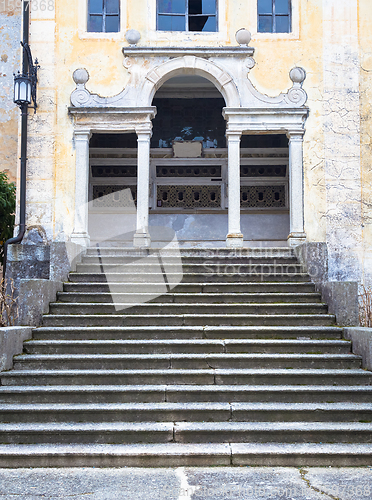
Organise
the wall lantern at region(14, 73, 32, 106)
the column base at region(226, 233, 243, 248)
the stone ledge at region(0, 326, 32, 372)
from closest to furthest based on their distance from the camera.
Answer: the stone ledge at region(0, 326, 32, 372) < the wall lantern at region(14, 73, 32, 106) < the column base at region(226, 233, 243, 248)

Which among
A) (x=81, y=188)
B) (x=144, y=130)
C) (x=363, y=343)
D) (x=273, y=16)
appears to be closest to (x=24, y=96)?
(x=81, y=188)

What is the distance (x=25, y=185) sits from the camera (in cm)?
952

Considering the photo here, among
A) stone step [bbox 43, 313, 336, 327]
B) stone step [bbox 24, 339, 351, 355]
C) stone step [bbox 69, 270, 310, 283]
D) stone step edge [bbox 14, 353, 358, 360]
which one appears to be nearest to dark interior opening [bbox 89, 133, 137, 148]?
stone step [bbox 69, 270, 310, 283]

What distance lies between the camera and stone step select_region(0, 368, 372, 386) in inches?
218

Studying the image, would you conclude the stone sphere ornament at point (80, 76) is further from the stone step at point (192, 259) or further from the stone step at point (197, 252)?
the stone step at point (192, 259)

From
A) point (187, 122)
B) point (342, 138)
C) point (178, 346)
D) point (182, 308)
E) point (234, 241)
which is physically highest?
point (187, 122)

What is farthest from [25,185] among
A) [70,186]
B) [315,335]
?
[315,335]

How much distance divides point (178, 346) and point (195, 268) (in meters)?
2.01

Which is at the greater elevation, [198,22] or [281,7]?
[281,7]

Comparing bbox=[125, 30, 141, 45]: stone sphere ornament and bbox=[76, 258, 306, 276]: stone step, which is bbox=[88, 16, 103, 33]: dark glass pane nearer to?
bbox=[125, 30, 141, 45]: stone sphere ornament

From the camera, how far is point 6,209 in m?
9.41

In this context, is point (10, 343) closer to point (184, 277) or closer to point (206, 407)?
point (206, 407)

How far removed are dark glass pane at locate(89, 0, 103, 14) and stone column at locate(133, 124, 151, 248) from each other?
2600mm

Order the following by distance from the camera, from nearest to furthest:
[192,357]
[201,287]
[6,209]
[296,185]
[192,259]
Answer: [192,357] → [201,287] → [192,259] → [6,209] → [296,185]
